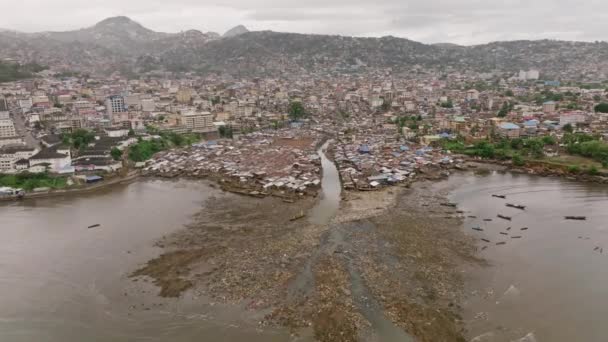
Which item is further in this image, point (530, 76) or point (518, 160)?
point (530, 76)

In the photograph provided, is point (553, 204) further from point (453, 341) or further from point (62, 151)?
point (62, 151)

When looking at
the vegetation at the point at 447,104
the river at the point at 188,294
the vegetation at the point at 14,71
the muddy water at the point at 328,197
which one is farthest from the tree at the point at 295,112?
the vegetation at the point at 14,71

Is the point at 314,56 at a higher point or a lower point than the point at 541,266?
higher

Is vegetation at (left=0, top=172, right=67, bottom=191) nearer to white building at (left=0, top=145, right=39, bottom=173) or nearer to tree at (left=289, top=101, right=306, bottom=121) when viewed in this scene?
white building at (left=0, top=145, right=39, bottom=173)

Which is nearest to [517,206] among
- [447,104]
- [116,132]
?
[116,132]

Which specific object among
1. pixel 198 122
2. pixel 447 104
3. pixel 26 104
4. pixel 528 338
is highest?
pixel 26 104

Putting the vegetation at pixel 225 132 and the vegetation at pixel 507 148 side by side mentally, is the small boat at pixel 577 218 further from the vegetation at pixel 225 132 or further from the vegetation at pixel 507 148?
the vegetation at pixel 225 132

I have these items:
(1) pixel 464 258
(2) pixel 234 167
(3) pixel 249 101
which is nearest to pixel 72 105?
(3) pixel 249 101

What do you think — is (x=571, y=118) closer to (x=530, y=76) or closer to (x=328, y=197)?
(x=328, y=197)
